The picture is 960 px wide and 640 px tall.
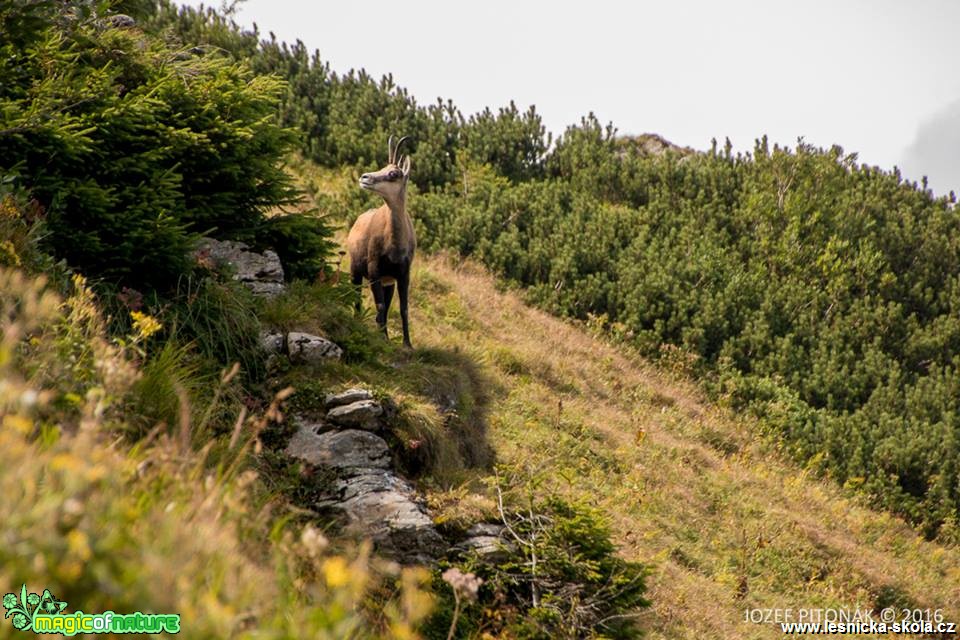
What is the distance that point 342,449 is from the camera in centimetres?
788

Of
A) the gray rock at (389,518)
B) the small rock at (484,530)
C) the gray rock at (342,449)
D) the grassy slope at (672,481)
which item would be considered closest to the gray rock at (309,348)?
the grassy slope at (672,481)

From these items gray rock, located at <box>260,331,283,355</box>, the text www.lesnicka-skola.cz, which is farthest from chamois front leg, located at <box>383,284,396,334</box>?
the text www.lesnicka-skola.cz

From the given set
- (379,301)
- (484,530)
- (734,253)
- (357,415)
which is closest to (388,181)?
(379,301)

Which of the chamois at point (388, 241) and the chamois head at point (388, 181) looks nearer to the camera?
the chamois head at point (388, 181)

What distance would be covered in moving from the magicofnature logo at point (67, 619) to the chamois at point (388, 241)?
28.5 ft

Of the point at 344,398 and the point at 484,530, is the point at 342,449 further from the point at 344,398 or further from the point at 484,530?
the point at 484,530

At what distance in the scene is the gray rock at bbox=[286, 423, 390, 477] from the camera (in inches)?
306

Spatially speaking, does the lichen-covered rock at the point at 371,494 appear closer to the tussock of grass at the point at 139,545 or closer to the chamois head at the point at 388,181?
the tussock of grass at the point at 139,545

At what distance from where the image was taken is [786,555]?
→ 13023 millimetres

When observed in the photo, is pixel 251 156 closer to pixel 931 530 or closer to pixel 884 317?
pixel 931 530

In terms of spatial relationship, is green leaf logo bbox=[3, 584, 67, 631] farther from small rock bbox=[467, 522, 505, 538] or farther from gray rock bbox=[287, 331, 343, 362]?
gray rock bbox=[287, 331, 343, 362]

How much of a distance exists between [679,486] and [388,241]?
6.04 metres

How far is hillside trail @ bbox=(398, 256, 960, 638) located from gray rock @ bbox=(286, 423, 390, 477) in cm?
270

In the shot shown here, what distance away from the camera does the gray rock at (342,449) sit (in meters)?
7.78
